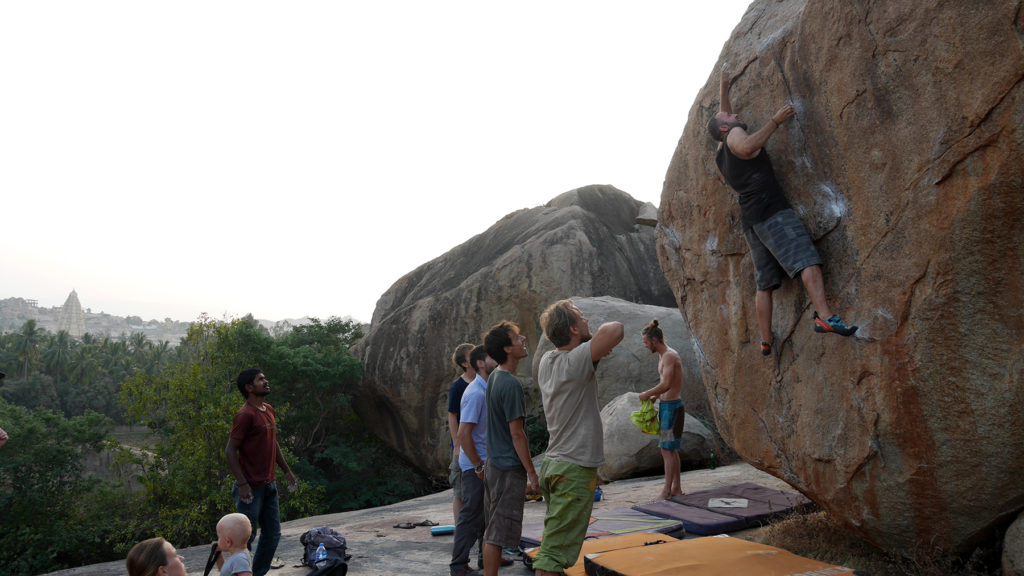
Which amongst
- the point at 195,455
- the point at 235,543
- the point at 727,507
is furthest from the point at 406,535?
the point at 195,455

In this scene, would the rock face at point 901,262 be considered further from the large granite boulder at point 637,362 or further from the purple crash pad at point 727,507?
the large granite boulder at point 637,362

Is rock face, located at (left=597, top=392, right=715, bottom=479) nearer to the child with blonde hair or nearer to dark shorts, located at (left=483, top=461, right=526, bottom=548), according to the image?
dark shorts, located at (left=483, top=461, right=526, bottom=548)

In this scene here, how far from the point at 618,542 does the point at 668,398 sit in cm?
262

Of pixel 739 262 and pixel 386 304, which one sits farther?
pixel 386 304

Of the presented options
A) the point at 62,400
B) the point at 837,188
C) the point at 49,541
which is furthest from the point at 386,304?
the point at 62,400

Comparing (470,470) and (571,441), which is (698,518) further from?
(571,441)

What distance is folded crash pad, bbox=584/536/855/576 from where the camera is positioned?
4.56 metres

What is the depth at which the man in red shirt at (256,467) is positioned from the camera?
5.62 metres

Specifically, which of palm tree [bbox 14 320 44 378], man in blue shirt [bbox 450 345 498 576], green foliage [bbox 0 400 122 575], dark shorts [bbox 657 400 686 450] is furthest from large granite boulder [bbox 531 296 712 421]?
palm tree [bbox 14 320 44 378]

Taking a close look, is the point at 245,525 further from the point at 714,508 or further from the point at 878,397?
the point at 714,508

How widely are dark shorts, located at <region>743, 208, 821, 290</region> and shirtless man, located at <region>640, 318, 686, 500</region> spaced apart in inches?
99.6

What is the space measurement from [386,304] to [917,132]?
2130cm

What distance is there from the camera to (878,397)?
429 cm

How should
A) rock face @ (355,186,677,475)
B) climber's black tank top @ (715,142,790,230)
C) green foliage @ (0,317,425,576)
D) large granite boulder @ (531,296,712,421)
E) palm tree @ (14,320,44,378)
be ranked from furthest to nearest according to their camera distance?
→ palm tree @ (14,320,44,378) < green foliage @ (0,317,425,576) < rock face @ (355,186,677,475) < large granite boulder @ (531,296,712,421) < climber's black tank top @ (715,142,790,230)
